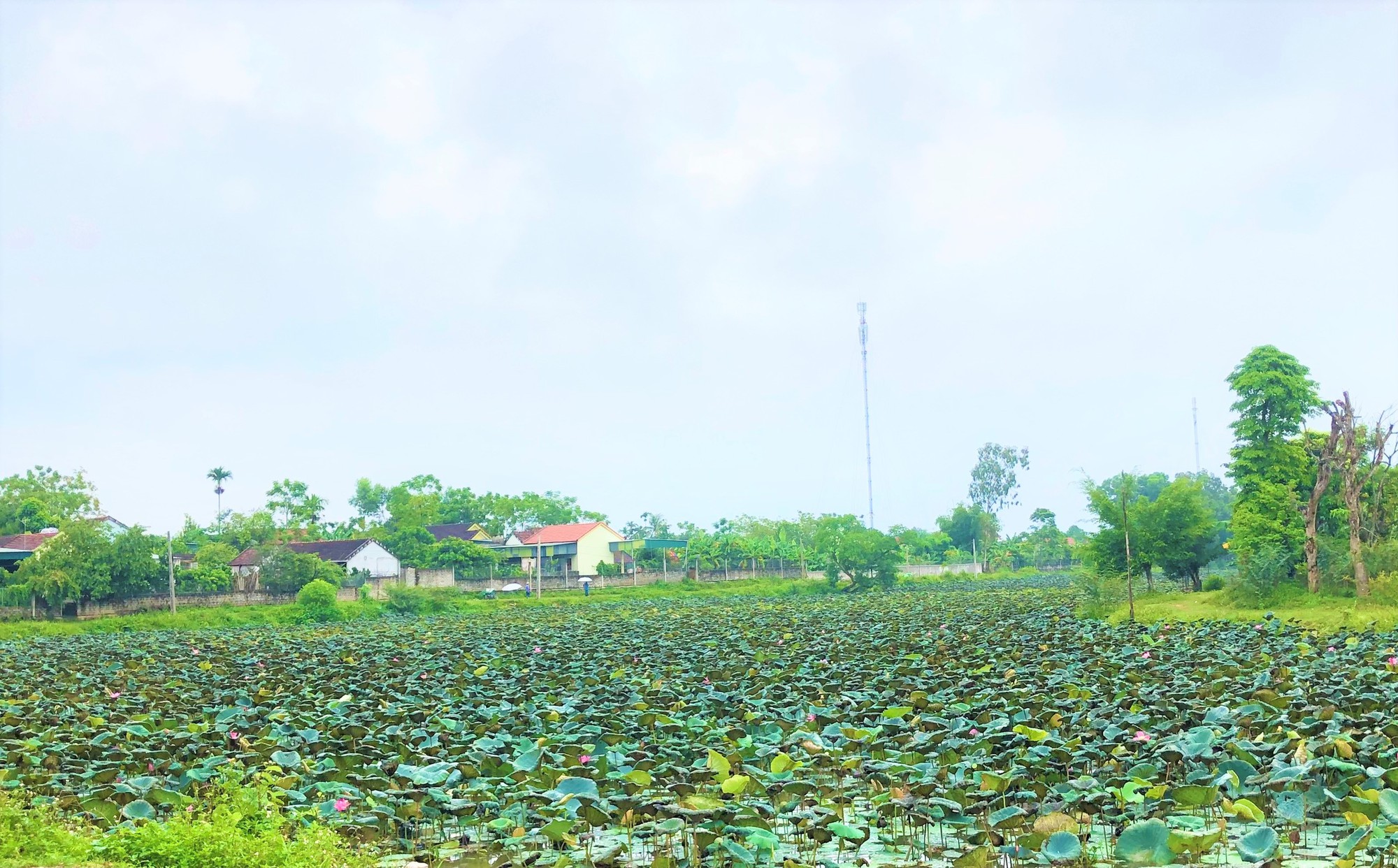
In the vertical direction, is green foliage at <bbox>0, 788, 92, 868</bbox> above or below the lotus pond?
above

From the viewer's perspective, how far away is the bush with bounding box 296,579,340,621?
32.2 metres

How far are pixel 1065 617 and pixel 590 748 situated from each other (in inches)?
607

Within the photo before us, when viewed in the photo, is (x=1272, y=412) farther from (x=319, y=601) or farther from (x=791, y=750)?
(x=319, y=601)

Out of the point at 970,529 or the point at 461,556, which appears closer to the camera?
the point at 461,556

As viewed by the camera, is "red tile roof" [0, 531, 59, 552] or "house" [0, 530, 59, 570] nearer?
"house" [0, 530, 59, 570]

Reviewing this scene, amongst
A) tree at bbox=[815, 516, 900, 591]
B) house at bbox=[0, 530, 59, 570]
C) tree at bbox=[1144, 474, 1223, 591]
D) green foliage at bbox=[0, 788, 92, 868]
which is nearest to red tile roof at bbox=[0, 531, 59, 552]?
house at bbox=[0, 530, 59, 570]

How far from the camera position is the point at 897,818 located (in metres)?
7.00

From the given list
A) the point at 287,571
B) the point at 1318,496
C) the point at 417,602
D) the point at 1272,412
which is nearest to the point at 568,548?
the point at 287,571

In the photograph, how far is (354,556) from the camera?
51.5m

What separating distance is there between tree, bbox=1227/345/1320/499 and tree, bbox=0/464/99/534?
51.0 metres

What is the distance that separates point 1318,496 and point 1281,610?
213 cm

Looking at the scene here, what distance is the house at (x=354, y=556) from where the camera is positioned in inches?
1993

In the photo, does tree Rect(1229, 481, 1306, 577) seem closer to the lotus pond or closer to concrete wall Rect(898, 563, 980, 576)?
the lotus pond

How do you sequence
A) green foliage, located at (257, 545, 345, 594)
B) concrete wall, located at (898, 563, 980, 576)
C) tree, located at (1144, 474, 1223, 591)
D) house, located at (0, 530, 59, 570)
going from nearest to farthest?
tree, located at (1144, 474, 1223, 591) → green foliage, located at (257, 545, 345, 594) → house, located at (0, 530, 59, 570) → concrete wall, located at (898, 563, 980, 576)
